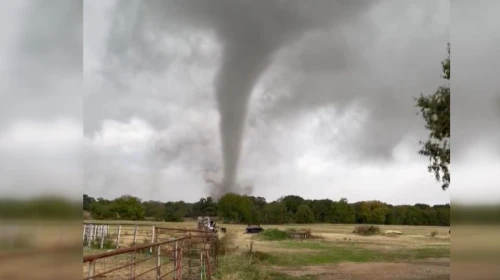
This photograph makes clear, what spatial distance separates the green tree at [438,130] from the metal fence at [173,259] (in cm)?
163

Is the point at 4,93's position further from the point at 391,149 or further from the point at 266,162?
the point at 391,149

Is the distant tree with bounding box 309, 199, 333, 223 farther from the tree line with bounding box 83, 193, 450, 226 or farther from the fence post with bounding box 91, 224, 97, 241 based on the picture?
the fence post with bounding box 91, 224, 97, 241

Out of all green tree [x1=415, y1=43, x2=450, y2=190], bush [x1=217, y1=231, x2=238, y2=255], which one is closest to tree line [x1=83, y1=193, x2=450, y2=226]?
bush [x1=217, y1=231, x2=238, y2=255]

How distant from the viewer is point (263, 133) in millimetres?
3527

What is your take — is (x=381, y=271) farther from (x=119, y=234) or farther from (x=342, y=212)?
(x=119, y=234)

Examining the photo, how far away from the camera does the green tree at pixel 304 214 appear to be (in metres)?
3.54

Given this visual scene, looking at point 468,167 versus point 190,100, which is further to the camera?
point 190,100

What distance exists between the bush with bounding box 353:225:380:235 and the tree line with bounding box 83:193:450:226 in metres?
0.05

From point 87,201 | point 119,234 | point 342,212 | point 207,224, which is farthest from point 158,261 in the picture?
point 342,212

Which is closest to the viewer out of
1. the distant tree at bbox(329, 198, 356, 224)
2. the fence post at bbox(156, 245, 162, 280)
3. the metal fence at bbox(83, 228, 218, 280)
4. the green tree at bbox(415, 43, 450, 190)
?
the green tree at bbox(415, 43, 450, 190)

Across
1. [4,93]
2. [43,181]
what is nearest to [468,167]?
[43,181]

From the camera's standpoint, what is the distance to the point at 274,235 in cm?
362

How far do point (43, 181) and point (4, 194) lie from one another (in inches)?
6.2

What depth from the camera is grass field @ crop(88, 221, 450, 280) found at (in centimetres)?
342
